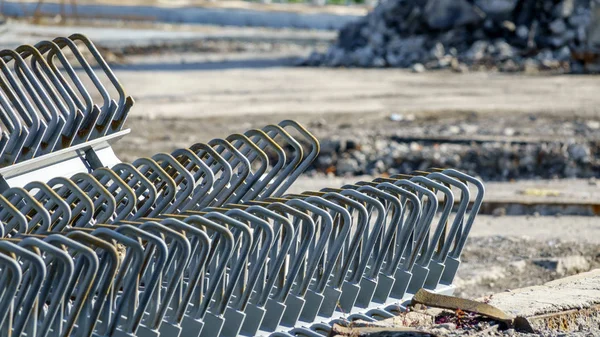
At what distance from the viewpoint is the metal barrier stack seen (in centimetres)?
399

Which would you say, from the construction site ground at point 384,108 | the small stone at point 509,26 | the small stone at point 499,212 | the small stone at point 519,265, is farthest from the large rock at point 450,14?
the small stone at point 519,265

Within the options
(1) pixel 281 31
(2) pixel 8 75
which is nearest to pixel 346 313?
(2) pixel 8 75

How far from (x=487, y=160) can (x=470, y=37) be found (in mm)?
12809

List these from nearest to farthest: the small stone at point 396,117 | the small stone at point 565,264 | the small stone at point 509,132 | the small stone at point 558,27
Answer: the small stone at point 565,264 < the small stone at point 509,132 < the small stone at point 396,117 < the small stone at point 558,27

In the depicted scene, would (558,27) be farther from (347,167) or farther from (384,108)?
(347,167)

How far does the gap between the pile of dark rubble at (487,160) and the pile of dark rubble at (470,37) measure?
416 inches

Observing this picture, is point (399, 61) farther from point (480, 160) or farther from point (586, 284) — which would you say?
point (586, 284)

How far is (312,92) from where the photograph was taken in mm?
19172

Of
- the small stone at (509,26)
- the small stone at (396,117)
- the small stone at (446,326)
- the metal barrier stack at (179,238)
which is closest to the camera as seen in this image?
the metal barrier stack at (179,238)

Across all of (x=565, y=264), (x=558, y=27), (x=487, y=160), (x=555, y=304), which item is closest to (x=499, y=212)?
(x=565, y=264)

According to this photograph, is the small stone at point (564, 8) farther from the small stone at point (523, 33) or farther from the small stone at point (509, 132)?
the small stone at point (509, 132)

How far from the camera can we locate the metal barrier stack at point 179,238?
399cm

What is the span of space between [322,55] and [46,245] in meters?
21.2

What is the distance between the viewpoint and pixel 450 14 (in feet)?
80.7
